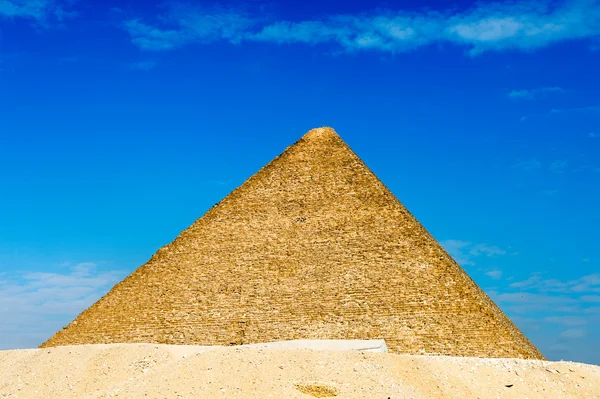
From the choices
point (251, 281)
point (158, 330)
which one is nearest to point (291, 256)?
point (251, 281)

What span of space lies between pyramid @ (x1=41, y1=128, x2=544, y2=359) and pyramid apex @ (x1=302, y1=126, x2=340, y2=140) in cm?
5

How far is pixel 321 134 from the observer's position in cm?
4041

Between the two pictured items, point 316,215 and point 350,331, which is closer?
point 350,331

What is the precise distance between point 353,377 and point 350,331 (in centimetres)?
1647

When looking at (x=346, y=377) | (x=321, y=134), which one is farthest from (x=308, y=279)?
(x=346, y=377)

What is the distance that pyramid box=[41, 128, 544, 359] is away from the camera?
97.8ft

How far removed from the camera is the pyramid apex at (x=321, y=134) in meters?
40.2

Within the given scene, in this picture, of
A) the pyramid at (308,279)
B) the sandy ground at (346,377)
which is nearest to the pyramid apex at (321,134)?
the pyramid at (308,279)

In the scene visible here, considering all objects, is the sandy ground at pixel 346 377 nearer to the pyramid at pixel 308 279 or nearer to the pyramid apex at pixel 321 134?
the pyramid at pixel 308 279

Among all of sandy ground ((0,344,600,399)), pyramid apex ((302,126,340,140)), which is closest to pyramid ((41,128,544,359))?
pyramid apex ((302,126,340,140))

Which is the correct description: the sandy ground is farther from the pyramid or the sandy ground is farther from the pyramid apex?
the pyramid apex

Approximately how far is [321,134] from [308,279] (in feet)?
34.5

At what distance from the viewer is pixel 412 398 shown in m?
12.9

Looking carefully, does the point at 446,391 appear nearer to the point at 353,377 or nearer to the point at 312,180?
the point at 353,377
